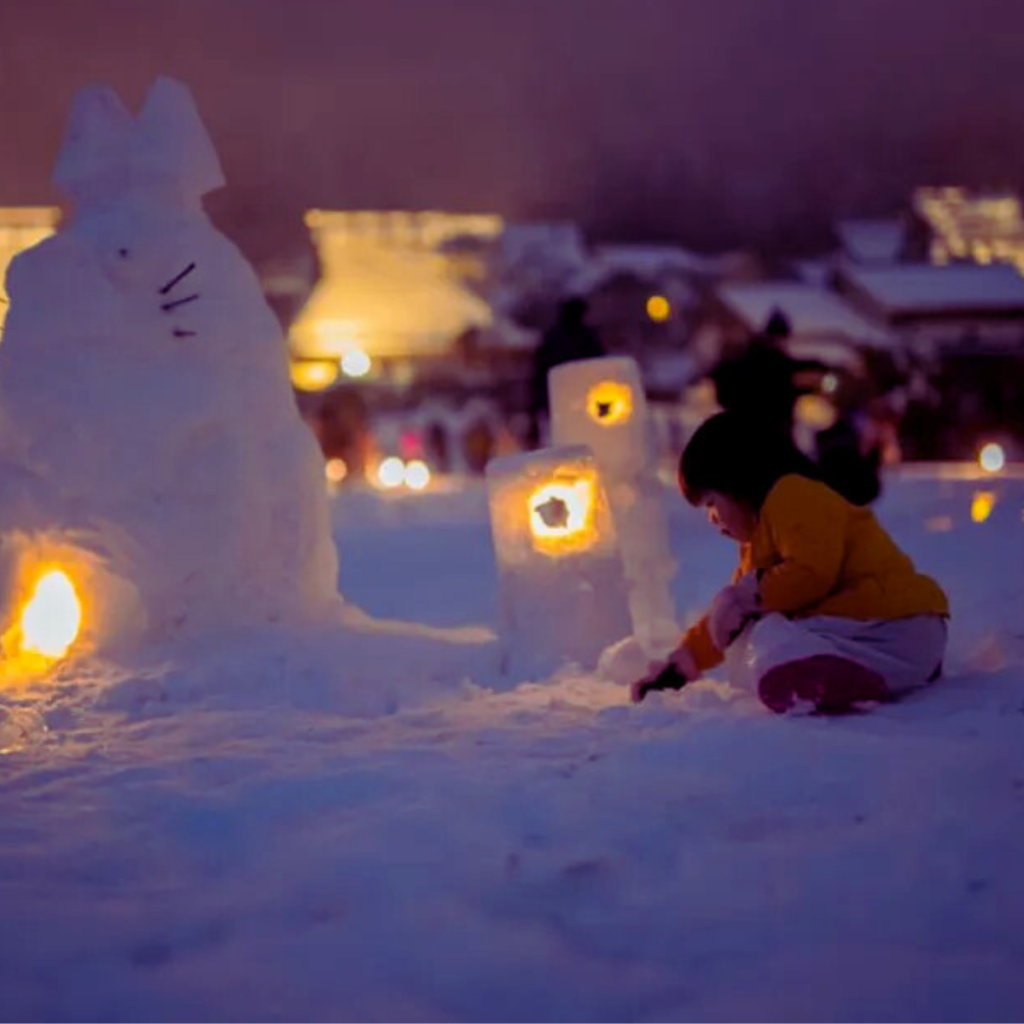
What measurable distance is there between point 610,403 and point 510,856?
145 inches

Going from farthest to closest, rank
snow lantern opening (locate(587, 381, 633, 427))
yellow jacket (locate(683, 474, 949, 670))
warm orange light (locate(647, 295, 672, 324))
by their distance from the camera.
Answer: warm orange light (locate(647, 295, 672, 324)), snow lantern opening (locate(587, 381, 633, 427)), yellow jacket (locate(683, 474, 949, 670))

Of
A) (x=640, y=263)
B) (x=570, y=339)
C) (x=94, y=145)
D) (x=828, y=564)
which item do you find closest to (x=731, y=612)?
(x=828, y=564)

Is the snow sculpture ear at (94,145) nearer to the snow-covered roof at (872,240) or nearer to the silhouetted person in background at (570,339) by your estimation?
the silhouetted person in background at (570,339)

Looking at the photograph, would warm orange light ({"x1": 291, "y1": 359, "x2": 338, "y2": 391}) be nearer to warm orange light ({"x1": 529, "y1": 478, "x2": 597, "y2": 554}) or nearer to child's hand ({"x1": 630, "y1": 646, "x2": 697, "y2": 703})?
warm orange light ({"x1": 529, "y1": 478, "x2": 597, "y2": 554})

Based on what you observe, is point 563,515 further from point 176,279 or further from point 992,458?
point 992,458

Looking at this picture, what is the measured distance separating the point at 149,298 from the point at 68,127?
96 centimetres

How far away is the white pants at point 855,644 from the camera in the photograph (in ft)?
10.8

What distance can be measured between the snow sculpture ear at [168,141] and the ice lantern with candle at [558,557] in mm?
2011

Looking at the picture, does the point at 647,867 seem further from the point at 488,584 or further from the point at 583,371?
the point at 488,584

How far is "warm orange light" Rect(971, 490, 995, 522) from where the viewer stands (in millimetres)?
7930

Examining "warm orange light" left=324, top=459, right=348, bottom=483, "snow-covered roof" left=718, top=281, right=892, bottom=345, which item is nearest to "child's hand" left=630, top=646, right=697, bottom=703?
"warm orange light" left=324, top=459, right=348, bottom=483

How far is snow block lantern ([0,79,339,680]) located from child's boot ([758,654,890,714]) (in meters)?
2.46

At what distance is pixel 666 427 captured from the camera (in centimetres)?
1866

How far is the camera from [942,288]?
27031mm
